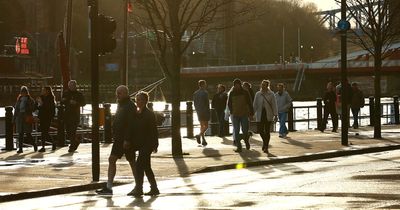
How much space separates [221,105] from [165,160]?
940 centimetres

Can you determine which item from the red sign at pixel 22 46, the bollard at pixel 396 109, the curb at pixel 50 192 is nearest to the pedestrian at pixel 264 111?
the curb at pixel 50 192

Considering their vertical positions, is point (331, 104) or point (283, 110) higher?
point (331, 104)

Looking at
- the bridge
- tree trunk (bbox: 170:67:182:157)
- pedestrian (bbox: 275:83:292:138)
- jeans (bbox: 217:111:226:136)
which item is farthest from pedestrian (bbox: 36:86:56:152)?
the bridge

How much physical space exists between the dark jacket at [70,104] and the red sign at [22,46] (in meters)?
69.4

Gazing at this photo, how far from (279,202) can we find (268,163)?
7.88 meters

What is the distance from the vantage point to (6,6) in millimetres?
103188

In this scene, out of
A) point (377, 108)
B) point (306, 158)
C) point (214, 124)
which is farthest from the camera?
point (214, 124)

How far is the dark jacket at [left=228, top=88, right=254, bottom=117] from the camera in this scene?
80.1 ft

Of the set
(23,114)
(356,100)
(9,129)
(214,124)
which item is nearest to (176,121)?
(23,114)

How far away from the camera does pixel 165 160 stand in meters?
22.2

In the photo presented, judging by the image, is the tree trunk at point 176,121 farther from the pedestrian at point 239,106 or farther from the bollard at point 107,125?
the bollard at point 107,125

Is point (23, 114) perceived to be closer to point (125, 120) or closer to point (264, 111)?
point (264, 111)

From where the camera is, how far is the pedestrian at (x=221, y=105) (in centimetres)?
3116

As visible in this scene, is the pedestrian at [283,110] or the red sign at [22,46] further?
the red sign at [22,46]
